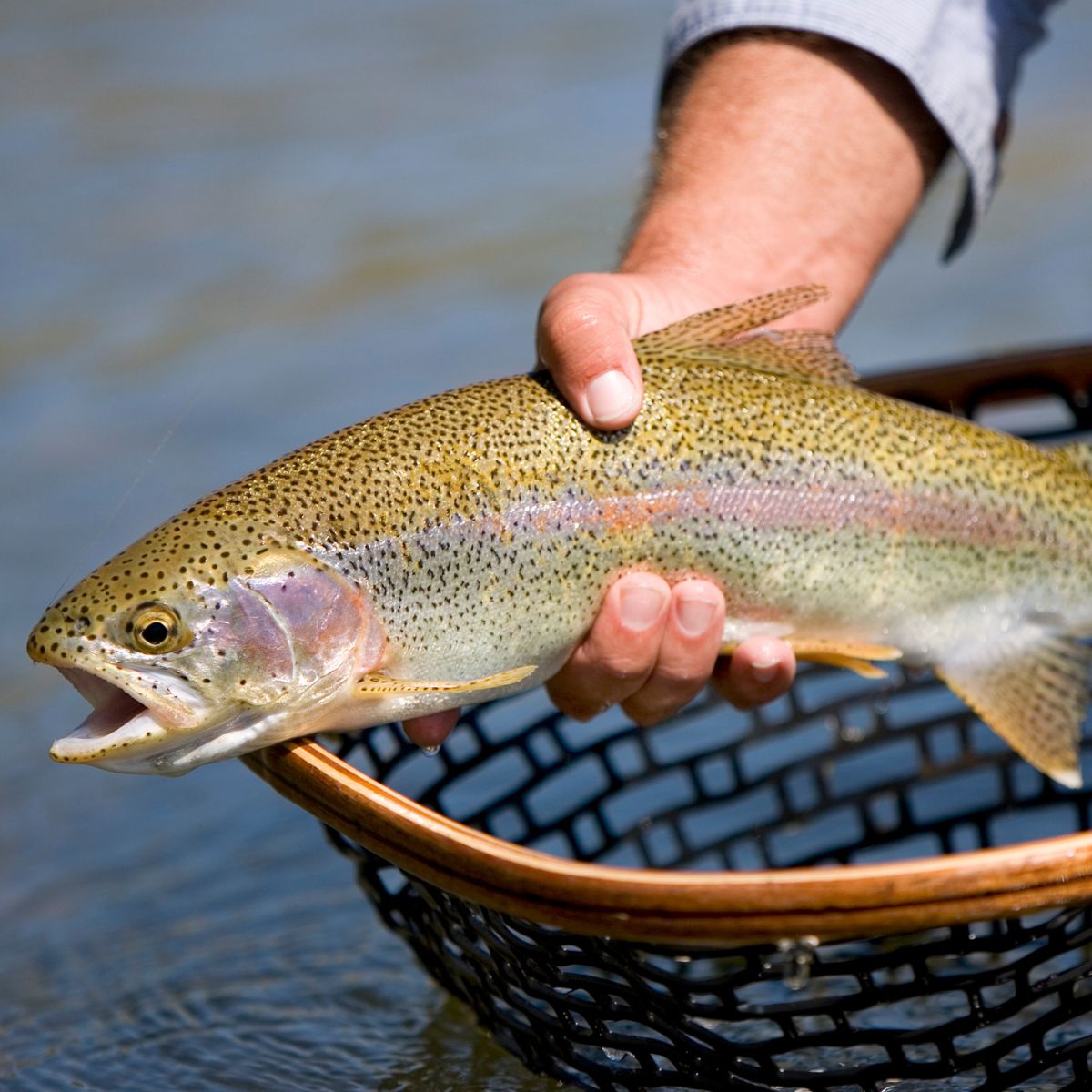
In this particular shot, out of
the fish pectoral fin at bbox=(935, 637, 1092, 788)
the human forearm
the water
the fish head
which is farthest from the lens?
the human forearm

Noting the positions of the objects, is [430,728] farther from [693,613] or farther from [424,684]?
[693,613]

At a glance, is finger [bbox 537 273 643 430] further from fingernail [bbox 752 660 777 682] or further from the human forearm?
the human forearm

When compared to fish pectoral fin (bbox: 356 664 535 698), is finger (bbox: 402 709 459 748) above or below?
below

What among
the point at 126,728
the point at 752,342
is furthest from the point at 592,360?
the point at 126,728

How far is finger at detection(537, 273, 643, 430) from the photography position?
8.22ft

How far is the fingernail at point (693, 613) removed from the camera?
2.60m

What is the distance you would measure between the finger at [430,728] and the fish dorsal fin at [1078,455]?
1264 mm

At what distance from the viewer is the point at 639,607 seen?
2.56 m

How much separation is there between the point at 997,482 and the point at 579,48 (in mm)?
8092

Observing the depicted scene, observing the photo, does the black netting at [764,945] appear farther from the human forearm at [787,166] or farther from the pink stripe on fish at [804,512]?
the human forearm at [787,166]

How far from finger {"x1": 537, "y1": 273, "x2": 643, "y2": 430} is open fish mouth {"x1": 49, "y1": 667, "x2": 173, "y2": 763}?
2.69 feet

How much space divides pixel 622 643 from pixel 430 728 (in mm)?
349

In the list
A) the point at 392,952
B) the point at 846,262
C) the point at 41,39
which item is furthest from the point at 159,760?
the point at 41,39

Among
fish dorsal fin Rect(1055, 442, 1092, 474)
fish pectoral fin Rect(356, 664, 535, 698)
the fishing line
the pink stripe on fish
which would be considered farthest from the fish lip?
the fishing line
